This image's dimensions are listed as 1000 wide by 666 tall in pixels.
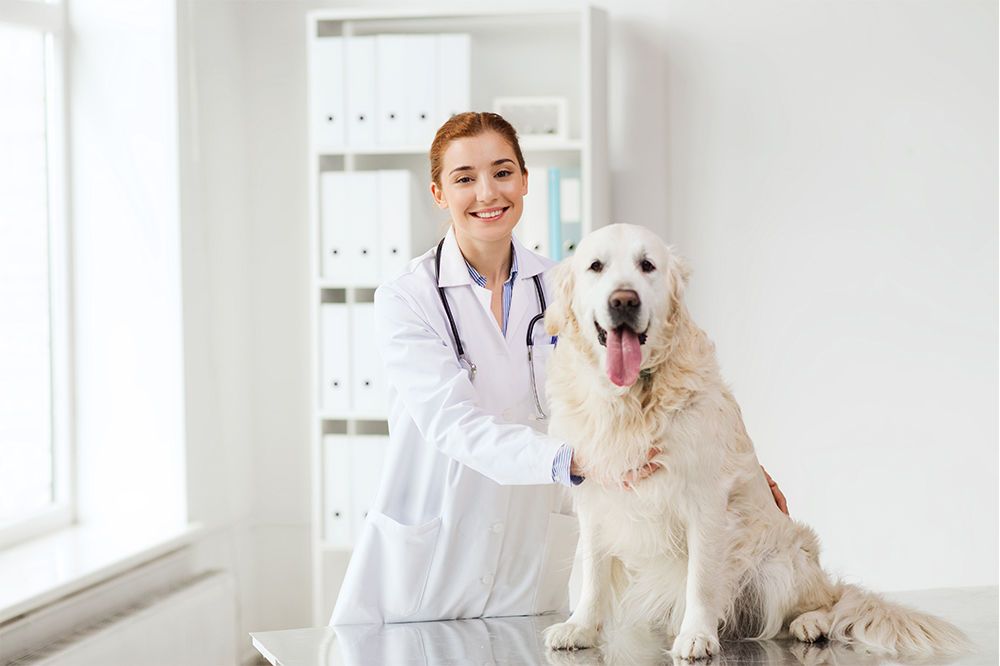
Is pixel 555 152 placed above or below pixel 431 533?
above

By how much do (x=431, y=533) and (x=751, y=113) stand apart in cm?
225

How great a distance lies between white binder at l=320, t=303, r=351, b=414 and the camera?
9.72 feet

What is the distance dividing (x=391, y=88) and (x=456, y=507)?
180 cm

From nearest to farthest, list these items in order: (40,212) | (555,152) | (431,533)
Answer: (431,533)
(40,212)
(555,152)

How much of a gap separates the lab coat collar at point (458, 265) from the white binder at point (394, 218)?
1.18 metres

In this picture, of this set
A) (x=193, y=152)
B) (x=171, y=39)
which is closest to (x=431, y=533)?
(x=193, y=152)

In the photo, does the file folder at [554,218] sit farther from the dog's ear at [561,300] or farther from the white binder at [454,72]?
the dog's ear at [561,300]

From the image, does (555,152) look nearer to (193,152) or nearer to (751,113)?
(751,113)

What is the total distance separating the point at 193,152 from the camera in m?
3.03

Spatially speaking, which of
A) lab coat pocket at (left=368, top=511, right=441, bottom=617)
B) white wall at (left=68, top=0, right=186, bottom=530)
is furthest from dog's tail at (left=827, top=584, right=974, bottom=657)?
white wall at (left=68, top=0, right=186, bottom=530)

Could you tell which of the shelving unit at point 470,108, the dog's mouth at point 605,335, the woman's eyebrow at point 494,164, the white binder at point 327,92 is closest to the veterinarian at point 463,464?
the woman's eyebrow at point 494,164

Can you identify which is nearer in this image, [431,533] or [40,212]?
[431,533]

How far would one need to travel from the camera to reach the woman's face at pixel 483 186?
5.29 ft

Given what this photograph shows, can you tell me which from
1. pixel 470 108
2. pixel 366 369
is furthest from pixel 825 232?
pixel 366 369
